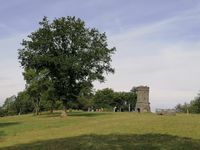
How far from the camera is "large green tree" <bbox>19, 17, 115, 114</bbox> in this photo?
66125mm

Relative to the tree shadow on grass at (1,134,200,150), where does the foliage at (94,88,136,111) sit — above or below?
above

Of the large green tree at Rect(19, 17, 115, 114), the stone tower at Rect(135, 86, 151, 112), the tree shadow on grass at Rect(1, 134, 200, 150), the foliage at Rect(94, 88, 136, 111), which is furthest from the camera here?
the foliage at Rect(94, 88, 136, 111)

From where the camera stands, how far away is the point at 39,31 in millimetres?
67562

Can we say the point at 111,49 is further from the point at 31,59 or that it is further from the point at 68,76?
the point at 31,59

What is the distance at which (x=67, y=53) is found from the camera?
67.4m

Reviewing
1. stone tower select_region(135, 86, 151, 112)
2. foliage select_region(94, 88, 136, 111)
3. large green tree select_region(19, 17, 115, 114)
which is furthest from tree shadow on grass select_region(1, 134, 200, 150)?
foliage select_region(94, 88, 136, 111)

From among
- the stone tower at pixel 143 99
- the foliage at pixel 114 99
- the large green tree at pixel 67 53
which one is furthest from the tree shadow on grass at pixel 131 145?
the foliage at pixel 114 99

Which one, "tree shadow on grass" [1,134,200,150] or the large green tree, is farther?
the large green tree

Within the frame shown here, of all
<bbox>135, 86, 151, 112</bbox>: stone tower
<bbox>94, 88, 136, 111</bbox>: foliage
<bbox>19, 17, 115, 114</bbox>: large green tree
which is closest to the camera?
<bbox>19, 17, 115, 114</bbox>: large green tree

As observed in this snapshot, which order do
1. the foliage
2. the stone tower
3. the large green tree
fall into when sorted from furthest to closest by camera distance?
the foliage
the stone tower
the large green tree

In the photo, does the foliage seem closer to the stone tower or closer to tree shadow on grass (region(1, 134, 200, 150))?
the stone tower

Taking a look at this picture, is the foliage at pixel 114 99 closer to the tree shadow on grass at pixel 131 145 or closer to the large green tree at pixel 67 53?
the large green tree at pixel 67 53

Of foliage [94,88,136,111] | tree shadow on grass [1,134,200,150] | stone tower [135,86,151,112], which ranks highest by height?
foliage [94,88,136,111]

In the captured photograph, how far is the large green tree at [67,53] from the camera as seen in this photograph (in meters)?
→ 66.1
